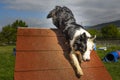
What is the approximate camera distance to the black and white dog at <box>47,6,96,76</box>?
6492 mm

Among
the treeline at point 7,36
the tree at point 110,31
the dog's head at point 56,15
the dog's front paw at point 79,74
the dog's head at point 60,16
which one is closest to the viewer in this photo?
the dog's front paw at point 79,74

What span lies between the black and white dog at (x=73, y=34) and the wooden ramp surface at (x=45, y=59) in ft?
1.03

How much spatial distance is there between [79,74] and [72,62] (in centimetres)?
34

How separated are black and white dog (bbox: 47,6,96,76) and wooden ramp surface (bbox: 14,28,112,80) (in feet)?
1.03

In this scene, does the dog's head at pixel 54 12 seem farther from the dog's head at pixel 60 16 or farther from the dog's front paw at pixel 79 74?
the dog's front paw at pixel 79 74

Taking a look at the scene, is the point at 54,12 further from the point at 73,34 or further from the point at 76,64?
the point at 76,64

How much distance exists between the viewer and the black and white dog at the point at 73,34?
649 cm

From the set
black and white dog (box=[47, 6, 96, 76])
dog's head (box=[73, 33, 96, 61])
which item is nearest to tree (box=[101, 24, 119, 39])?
black and white dog (box=[47, 6, 96, 76])

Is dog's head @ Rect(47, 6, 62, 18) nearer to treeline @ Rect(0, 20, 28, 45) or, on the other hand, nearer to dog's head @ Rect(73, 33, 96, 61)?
dog's head @ Rect(73, 33, 96, 61)

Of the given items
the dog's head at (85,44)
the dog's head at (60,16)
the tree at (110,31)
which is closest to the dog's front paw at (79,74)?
the dog's head at (85,44)

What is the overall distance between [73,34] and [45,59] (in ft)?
3.51

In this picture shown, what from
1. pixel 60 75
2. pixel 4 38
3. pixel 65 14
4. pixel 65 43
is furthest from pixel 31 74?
pixel 4 38

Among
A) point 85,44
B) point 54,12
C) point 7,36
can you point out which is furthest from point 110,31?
point 85,44

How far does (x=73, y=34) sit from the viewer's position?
6.85m
